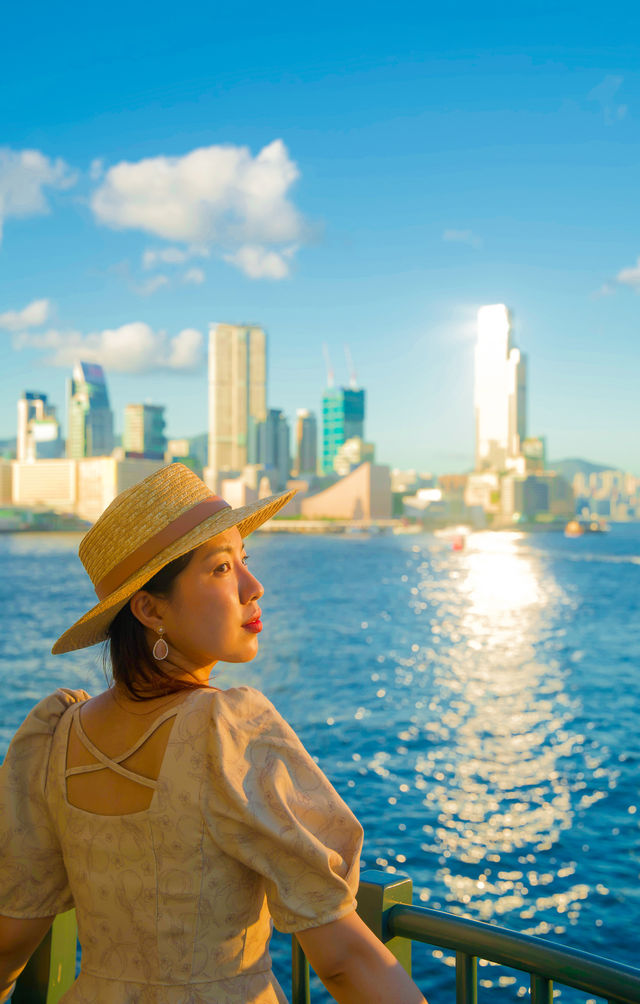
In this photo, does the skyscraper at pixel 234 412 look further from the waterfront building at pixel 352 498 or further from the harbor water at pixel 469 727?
the harbor water at pixel 469 727

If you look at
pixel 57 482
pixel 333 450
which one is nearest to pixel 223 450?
pixel 333 450

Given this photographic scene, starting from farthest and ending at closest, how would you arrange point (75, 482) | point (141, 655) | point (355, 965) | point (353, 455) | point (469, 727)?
point (353, 455) → point (75, 482) → point (469, 727) → point (141, 655) → point (355, 965)

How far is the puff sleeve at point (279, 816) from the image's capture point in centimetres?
103

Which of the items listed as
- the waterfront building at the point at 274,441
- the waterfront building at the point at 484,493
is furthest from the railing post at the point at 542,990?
the waterfront building at the point at 274,441

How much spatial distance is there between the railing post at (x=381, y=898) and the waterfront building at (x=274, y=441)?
179 m

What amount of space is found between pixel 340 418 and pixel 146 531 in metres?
191

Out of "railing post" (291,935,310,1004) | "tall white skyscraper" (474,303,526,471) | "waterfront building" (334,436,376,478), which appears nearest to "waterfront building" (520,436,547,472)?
"tall white skyscraper" (474,303,526,471)

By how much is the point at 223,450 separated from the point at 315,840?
185m

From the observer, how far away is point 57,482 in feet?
431

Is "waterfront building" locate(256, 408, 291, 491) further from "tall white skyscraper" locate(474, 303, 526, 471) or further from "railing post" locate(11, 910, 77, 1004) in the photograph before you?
Result: "railing post" locate(11, 910, 77, 1004)

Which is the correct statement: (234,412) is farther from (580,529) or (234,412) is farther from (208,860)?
(208,860)

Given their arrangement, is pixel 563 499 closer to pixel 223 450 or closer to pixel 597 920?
pixel 223 450

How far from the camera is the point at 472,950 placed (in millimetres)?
1279

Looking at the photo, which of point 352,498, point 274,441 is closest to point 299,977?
point 352,498
